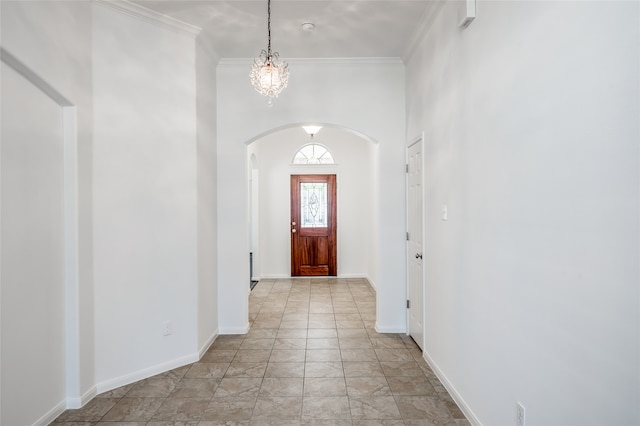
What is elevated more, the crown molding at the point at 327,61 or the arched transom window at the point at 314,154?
the crown molding at the point at 327,61

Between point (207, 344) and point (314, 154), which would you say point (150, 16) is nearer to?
point (207, 344)

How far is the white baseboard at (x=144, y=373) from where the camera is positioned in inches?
114

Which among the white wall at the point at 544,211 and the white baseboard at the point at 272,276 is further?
the white baseboard at the point at 272,276

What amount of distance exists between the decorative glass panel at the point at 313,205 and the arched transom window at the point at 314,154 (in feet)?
1.49

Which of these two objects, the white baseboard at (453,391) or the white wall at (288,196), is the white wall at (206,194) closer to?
the white baseboard at (453,391)

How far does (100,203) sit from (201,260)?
1.03m

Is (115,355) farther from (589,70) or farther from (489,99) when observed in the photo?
(589,70)

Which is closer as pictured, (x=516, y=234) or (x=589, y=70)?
(x=589, y=70)

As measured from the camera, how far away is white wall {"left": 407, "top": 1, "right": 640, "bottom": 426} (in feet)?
4.00

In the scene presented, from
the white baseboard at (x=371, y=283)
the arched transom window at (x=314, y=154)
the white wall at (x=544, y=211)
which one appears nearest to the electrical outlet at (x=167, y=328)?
the white wall at (x=544, y=211)

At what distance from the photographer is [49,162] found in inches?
96.9

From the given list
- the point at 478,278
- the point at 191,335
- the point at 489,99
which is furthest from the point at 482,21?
the point at 191,335

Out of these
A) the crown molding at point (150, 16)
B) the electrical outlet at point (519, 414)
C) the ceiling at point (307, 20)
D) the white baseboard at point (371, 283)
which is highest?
the ceiling at point (307, 20)

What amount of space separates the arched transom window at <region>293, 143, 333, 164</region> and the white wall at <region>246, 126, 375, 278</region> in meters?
0.10
